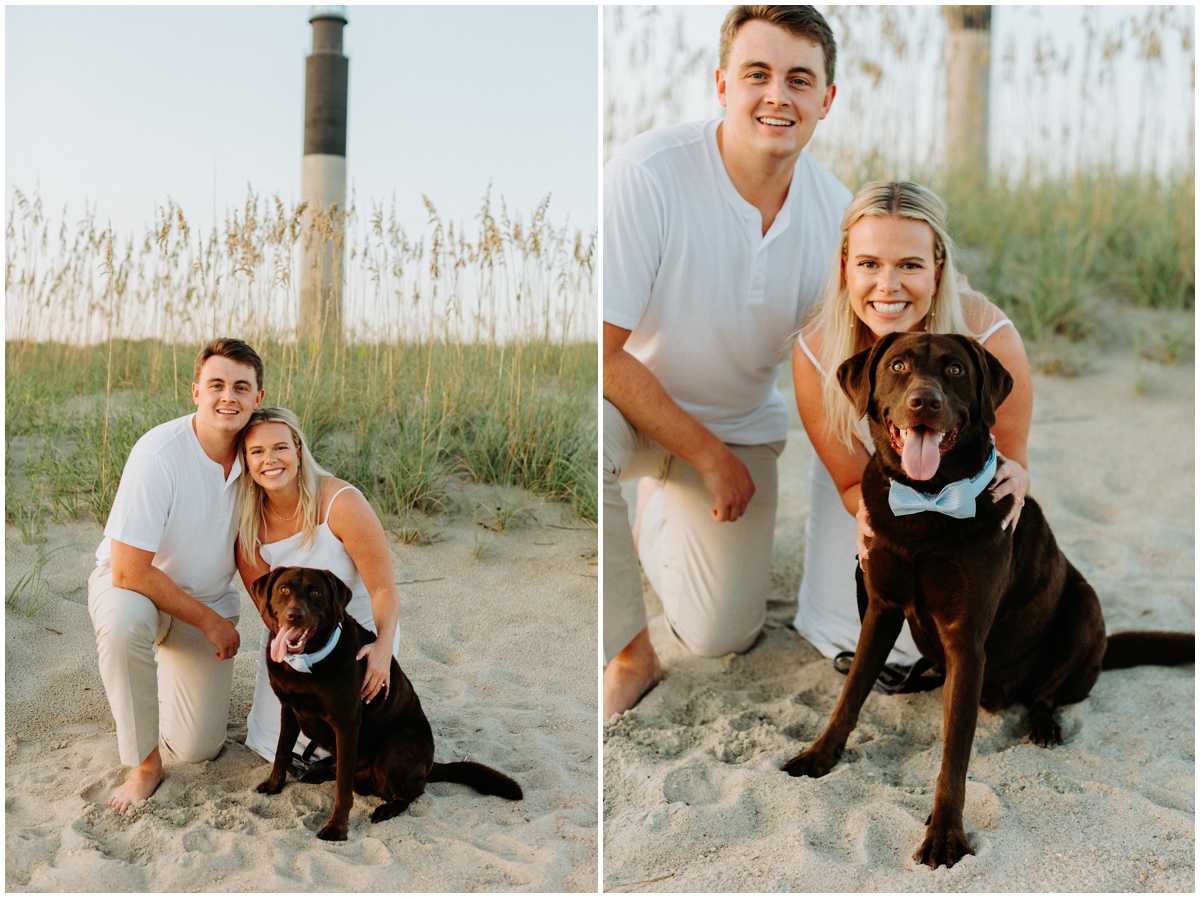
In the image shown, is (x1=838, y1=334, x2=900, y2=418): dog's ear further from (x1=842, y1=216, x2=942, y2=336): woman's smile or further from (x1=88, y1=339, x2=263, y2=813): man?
(x1=88, y1=339, x2=263, y2=813): man

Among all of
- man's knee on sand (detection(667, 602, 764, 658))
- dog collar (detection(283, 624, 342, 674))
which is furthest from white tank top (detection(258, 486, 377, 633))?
man's knee on sand (detection(667, 602, 764, 658))

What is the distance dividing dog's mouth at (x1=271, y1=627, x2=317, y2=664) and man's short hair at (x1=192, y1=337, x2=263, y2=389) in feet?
2.42

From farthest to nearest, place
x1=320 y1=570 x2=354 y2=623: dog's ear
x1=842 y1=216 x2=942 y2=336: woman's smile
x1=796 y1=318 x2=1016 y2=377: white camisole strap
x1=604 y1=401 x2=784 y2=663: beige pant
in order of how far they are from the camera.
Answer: x1=604 y1=401 x2=784 y2=663: beige pant → x1=796 y1=318 x2=1016 y2=377: white camisole strap → x1=842 y1=216 x2=942 y2=336: woman's smile → x1=320 y1=570 x2=354 y2=623: dog's ear

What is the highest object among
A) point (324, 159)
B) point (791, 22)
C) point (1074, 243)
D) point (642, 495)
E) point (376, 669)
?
point (791, 22)

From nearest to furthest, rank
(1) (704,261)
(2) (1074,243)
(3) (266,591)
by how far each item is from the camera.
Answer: (3) (266,591), (1) (704,261), (2) (1074,243)

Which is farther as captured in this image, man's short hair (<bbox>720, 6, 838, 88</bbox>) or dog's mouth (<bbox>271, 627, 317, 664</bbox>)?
man's short hair (<bbox>720, 6, 838, 88</bbox>)

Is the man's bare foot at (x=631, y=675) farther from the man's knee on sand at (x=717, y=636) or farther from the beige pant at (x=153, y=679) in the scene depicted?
the beige pant at (x=153, y=679)

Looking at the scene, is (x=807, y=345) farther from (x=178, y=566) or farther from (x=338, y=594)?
(x=178, y=566)

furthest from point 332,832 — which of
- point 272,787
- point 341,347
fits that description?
point 341,347

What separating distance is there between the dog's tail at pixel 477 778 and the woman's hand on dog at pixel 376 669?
270 millimetres

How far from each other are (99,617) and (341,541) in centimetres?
66

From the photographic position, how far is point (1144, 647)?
3.13 m

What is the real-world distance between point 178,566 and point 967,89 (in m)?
5.34

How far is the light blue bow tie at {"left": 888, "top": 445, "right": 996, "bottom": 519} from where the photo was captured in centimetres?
222
